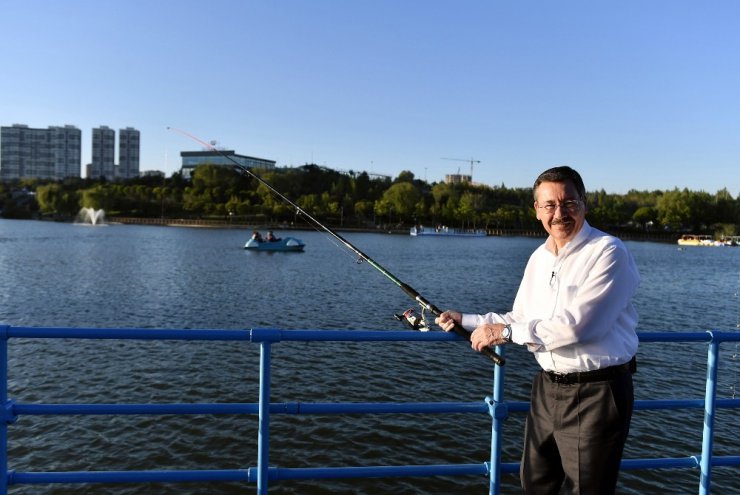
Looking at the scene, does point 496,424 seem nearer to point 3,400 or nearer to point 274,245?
point 3,400

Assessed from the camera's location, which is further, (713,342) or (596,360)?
(713,342)

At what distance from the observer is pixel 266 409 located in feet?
11.6

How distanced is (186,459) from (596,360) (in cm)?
955

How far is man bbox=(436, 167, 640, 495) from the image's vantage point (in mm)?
2932

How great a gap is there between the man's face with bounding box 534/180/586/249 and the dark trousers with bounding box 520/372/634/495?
2.69 feet

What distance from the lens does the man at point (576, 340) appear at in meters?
2.93

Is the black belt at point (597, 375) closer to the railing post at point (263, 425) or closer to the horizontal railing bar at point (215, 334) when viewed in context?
the horizontal railing bar at point (215, 334)

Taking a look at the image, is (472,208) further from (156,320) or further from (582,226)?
(582,226)

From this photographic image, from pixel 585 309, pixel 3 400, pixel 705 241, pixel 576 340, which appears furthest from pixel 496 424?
pixel 705 241

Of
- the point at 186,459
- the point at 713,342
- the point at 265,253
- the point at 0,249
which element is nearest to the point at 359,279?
the point at 265,253

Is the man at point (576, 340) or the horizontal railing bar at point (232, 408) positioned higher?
the man at point (576, 340)

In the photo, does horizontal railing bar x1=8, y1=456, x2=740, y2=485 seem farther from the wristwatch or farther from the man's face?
the man's face

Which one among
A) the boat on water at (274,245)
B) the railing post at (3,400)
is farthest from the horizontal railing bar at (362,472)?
the boat on water at (274,245)

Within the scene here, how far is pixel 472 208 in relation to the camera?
187875 mm
